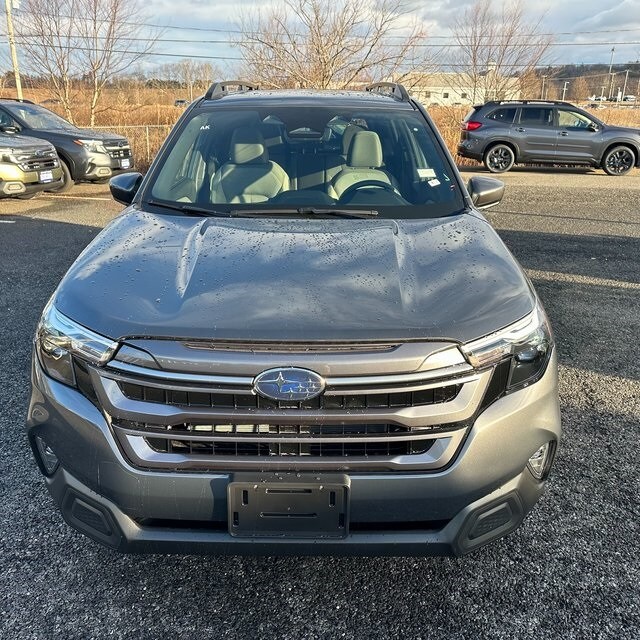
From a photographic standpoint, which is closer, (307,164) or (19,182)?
(307,164)

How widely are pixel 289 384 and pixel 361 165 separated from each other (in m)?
1.94

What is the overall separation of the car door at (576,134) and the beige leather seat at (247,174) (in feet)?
47.5

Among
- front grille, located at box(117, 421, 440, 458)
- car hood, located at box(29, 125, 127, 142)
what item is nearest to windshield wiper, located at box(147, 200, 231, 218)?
front grille, located at box(117, 421, 440, 458)

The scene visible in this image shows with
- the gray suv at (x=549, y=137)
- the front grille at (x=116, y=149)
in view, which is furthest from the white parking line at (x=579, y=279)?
the gray suv at (x=549, y=137)

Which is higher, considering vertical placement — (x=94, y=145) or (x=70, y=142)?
(x=70, y=142)

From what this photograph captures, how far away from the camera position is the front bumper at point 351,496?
188cm

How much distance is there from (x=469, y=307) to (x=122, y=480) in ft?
4.06

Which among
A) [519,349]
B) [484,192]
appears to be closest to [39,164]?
[484,192]

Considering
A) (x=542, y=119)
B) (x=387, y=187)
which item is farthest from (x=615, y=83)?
(x=387, y=187)

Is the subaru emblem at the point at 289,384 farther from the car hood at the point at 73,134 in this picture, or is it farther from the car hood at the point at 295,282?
the car hood at the point at 73,134

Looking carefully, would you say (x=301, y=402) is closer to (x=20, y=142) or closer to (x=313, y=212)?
(x=313, y=212)

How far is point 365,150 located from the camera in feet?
11.6

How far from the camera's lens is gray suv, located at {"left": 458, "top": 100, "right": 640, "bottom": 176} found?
15.9 metres

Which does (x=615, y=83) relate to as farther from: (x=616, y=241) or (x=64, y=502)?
(x=64, y=502)
